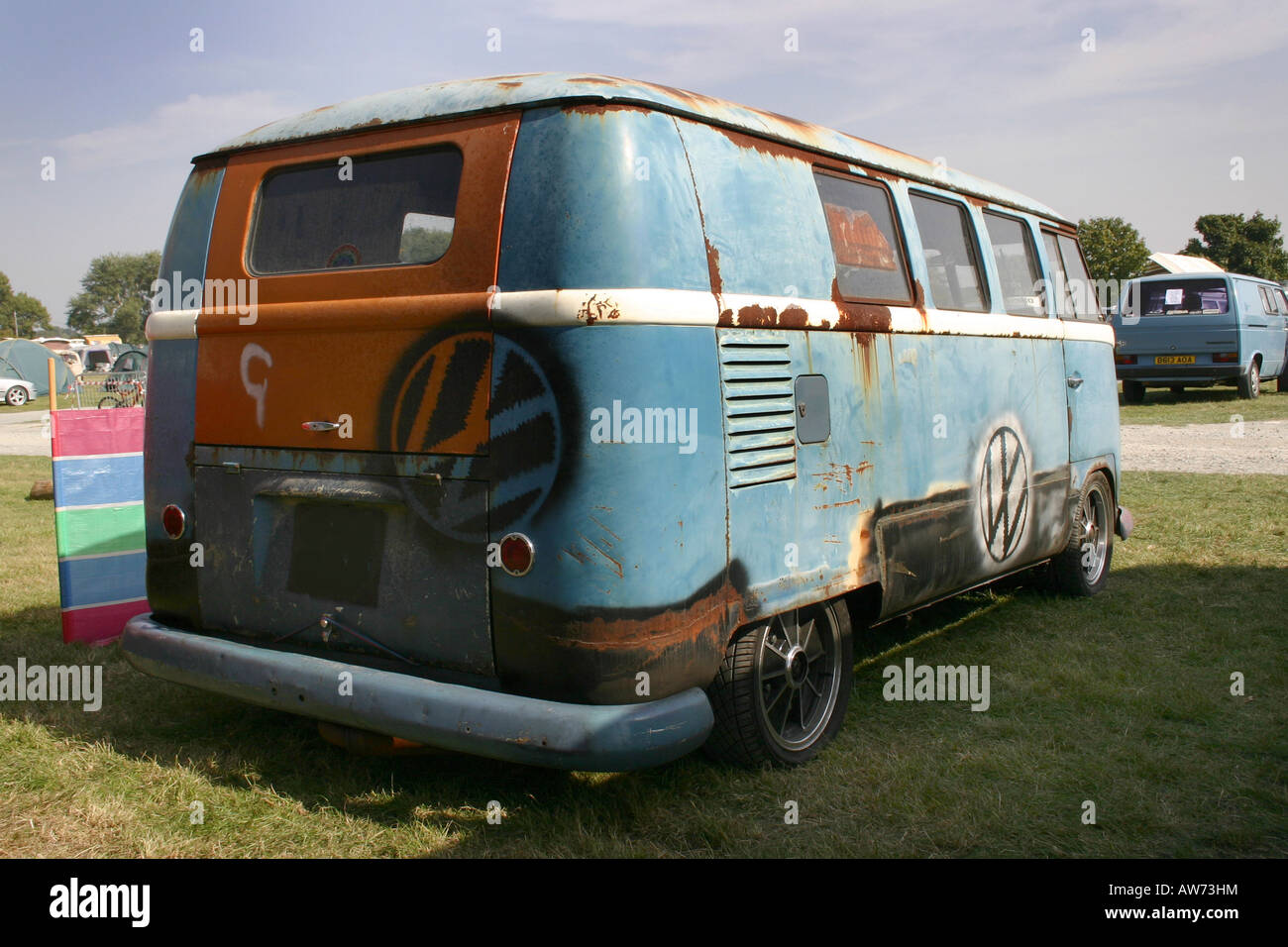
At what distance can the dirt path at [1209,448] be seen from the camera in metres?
11.5

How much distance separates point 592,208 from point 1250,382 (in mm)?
18978

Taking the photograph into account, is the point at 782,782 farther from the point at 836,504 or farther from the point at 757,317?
the point at 757,317

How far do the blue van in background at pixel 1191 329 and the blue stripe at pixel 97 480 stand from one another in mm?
16068

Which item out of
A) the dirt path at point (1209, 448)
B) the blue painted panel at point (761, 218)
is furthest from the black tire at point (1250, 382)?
the blue painted panel at point (761, 218)

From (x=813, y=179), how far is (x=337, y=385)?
6.15ft

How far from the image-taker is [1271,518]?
27.7ft

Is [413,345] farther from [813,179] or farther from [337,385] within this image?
[813,179]

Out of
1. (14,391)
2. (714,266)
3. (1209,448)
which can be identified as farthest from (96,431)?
(14,391)

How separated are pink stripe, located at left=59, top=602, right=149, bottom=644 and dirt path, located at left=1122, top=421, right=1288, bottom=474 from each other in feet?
32.8

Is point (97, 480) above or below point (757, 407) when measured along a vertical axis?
below

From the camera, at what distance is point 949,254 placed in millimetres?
4844

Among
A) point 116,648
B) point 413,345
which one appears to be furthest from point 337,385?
point 116,648

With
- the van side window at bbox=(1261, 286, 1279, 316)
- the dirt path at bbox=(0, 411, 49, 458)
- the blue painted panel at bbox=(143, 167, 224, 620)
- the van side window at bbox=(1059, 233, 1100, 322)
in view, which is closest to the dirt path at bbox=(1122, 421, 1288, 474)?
the van side window at bbox=(1261, 286, 1279, 316)
